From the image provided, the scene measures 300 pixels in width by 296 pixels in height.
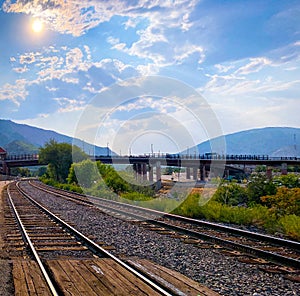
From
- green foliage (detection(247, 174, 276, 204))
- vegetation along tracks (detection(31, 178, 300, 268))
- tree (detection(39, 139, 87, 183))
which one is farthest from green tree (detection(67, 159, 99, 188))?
vegetation along tracks (detection(31, 178, 300, 268))

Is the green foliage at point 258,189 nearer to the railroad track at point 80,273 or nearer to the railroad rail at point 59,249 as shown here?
the railroad rail at point 59,249

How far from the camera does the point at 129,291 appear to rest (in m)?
6.21

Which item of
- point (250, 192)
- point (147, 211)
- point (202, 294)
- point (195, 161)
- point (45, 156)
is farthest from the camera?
point (45, 156)

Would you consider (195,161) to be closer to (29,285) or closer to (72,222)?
(72,222)

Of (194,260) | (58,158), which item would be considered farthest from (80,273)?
(58,158)

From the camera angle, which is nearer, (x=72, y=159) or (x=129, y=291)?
(x=129, y=291)

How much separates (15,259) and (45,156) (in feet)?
200

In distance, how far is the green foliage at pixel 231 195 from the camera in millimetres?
24219

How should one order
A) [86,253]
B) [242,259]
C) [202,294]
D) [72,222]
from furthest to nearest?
1. [72,222]
2. [86,253]
3. [242,259]
4. [202,294]

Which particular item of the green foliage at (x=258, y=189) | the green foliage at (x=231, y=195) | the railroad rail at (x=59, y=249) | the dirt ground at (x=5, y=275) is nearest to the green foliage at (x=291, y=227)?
the railroad rail at (x=59, y=249)

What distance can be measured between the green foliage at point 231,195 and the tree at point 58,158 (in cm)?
4067

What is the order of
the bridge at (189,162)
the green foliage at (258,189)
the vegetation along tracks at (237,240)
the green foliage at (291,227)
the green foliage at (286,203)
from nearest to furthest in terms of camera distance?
the vegetation along tracks at (237,240)
the green foliage at (291,227)
the green foliage at (286,203)
the green foliage at (258,189)
the bridge at (189,162)

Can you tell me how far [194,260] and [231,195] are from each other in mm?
17572

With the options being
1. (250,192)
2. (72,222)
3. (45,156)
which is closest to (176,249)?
(72,222)
